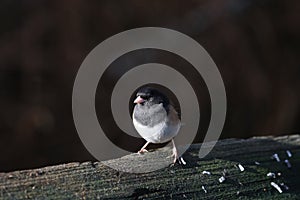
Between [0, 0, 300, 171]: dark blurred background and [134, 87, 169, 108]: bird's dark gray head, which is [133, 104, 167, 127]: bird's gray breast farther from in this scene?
[0, 0, 300, 171]: dark blurred background

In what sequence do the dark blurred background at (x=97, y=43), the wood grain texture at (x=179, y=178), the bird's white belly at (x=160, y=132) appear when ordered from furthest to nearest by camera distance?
the dark blurred background at (x=97, y=43) → the bird's white belly at (x=160, y=132) → the wood grain texture at (x=179, y=178)

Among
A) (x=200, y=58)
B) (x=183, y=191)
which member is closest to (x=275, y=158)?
(x=183, y=191)

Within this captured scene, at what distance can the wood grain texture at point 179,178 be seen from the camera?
1.56 metres

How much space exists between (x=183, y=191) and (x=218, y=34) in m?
1.97

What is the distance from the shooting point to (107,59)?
3480 millimetres

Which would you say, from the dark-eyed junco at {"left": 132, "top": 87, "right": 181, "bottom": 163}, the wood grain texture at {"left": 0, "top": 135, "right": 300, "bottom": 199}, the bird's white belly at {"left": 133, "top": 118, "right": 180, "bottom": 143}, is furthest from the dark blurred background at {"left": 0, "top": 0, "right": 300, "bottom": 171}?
the wood grain texture at {"left": 0, "top": 135, "right": 300, "bottom": 199}

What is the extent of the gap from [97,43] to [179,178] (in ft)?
6.16

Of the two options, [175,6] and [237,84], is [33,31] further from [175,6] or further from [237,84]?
[237,84]

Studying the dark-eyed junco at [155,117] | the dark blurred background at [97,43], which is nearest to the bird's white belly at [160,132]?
the dark-eyed junco at [155,117]

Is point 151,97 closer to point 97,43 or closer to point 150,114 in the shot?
point 150,114

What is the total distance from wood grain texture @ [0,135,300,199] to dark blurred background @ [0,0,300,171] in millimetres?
1668

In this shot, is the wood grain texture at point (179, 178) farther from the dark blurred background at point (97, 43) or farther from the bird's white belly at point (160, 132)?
the dark blurred background at point (97, 43)

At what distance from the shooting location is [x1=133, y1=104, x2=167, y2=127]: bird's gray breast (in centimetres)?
208

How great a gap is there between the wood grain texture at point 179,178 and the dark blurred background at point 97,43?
1.67 m
